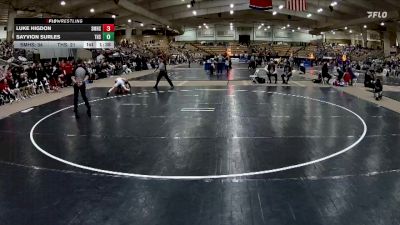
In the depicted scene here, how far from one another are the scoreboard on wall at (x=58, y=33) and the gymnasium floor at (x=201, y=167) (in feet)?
14.4

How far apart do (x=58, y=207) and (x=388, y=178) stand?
5.21m

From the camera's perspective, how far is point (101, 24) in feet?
58.9

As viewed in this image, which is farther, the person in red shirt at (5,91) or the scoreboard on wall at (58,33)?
the scoreboard on wall at (58,33)

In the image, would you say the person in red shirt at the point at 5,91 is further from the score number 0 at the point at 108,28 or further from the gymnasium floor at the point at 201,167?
the score number 0 at the point at 108,28

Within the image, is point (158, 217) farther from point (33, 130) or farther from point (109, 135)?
point (33, 130)

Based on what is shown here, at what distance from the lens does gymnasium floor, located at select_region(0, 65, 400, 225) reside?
18.0ft

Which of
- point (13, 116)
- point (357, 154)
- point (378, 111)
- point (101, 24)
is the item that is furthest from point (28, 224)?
point (101, 24)

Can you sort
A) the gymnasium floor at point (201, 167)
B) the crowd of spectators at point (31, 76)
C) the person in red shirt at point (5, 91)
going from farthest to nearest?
the crowd of spectators at point (31, 76)
the person in red shirt at point (5, 91)
the gymnasium floor at point (201, 167)

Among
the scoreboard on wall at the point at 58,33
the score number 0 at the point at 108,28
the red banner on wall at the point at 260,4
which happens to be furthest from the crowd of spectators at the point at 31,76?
the red banner on wall at the point at 260,4

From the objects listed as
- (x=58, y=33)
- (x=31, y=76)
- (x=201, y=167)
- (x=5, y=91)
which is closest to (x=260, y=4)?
(x=58, y=33)

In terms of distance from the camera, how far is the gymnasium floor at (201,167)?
5488 millimetres

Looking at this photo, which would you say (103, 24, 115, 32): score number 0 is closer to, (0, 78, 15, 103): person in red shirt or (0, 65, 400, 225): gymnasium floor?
(0, 78, 15, 103): person in red shirt

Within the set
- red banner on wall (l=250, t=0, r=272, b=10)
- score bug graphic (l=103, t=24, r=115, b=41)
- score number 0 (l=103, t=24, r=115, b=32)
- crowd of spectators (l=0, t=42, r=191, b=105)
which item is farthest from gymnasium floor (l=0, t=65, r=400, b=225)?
red banner on wall (l=250, t=0, r=272, b=10)

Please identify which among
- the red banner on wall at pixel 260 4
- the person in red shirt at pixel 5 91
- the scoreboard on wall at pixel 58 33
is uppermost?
the red banner on wall at pixel 260 4
